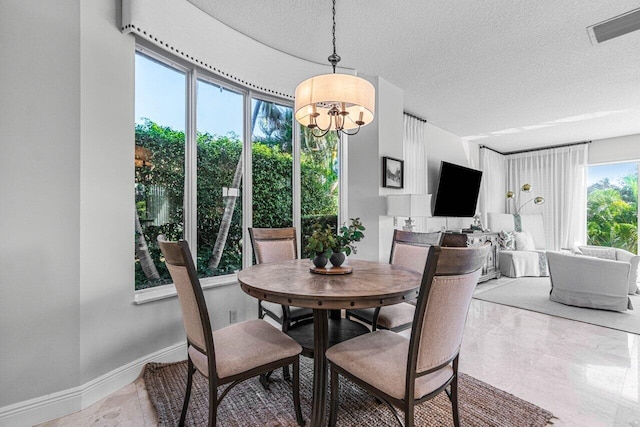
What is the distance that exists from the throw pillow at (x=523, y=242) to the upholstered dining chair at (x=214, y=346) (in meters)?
5.82

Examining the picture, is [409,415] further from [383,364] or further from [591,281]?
[591,281]

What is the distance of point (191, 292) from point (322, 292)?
1.93ft

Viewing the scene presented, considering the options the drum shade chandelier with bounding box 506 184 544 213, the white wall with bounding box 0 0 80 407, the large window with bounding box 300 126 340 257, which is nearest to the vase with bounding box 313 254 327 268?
the white wall with bounding box 0 0 80 407

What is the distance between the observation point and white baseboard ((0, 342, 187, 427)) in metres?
1.57

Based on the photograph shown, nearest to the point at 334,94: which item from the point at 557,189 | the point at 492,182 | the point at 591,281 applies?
the point at 591,281

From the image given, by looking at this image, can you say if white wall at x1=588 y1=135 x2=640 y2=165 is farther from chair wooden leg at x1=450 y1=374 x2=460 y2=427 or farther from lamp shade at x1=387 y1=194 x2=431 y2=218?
chair wooden leg at x1=450 y1=374 x2=460 y2=427

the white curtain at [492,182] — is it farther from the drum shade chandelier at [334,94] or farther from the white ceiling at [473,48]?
the drum shade chandelier at [334,94]

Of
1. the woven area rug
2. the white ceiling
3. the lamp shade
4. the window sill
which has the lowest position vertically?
the woven area rug

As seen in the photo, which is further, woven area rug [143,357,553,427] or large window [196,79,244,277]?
large window [196,79,244,277]

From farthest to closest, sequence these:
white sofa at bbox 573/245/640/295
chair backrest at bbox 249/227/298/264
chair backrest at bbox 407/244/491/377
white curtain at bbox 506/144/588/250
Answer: white curtain at bbox 506/144/588/250
white sofa at bbox 573/245/640/295
chair backrest at bbox 249/227/298/264
chair backrest at bbox 407/244/491/377

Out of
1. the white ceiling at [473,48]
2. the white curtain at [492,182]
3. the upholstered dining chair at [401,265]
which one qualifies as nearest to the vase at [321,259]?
the upholstered dining chair at [401,265]

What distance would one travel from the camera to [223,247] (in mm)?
2762

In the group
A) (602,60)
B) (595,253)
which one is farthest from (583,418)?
(595,253)

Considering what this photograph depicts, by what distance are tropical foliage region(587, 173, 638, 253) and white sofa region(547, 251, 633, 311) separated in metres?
3.19
